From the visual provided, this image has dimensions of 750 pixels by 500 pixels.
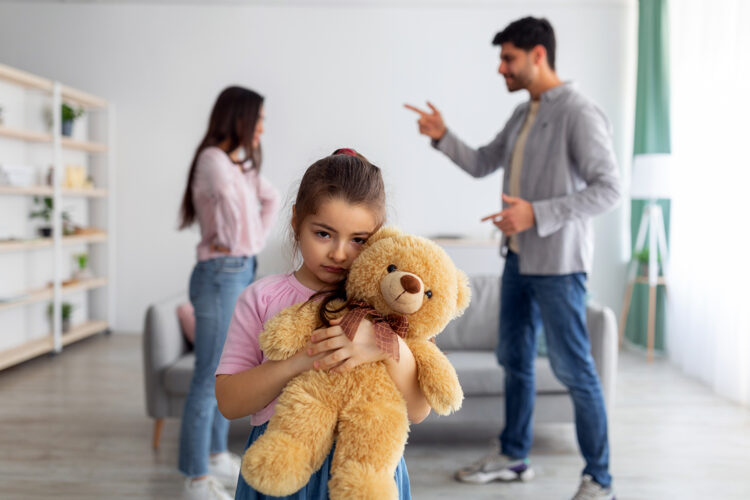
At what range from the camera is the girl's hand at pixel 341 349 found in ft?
2.95

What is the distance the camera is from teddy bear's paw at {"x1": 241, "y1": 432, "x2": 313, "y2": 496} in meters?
0.85

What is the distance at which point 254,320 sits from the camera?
102cm

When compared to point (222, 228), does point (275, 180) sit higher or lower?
higher

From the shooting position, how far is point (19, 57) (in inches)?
197

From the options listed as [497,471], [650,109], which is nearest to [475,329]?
[497,471]

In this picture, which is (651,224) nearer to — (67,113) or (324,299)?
(324,299)

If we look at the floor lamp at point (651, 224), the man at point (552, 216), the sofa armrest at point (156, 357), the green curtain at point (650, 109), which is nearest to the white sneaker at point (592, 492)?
the man at point (552, 216)

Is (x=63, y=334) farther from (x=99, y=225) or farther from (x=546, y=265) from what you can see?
(x=546, y=265)

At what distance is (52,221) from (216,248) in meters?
2.75

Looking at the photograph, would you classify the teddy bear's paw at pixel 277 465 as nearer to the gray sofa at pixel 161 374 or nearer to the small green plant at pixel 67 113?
the gray sofa at pixel 161 374

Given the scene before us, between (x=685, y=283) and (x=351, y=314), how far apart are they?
375 centimetres

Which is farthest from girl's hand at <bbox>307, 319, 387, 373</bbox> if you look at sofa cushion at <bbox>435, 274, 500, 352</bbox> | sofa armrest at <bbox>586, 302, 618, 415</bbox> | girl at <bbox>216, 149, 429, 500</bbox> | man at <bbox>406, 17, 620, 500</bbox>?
sofa cushion at <bbox>435, 274, 500, 352</bbox>

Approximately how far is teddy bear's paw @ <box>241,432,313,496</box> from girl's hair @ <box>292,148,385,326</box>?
0.18m

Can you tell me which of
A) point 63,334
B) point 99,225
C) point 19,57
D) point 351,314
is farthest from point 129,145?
point 351,314
